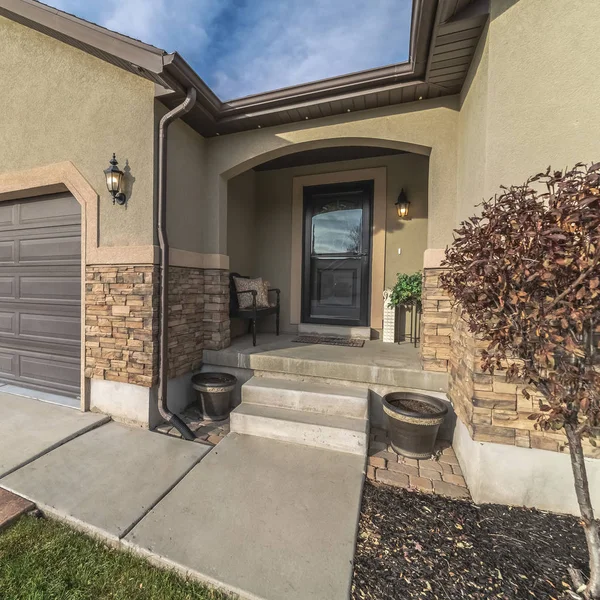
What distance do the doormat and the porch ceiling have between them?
2808 mm

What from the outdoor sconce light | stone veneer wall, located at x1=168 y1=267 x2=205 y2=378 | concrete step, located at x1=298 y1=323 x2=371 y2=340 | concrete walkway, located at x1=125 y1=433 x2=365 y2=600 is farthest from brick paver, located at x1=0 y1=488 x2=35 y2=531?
concrete step, located at x1=298 y1=323 x2=371 y2=340

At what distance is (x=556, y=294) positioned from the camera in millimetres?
1466

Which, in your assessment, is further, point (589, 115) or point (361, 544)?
point (589, 115)

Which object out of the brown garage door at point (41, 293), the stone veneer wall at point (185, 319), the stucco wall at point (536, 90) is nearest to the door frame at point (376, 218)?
the stucco wall at point (536, 90)

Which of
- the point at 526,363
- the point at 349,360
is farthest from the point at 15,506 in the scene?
the point at 526,363

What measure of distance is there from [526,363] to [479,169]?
1517mm

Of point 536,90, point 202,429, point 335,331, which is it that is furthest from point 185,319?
point 536,90

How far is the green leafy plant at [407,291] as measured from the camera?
4188mm

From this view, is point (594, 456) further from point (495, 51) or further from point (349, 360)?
point (495, 51)

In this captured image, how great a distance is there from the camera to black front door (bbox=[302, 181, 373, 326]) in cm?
496

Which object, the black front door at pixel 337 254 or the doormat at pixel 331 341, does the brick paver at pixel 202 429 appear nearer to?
the doormat at pixel 331 341

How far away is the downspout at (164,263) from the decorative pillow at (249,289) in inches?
49.6

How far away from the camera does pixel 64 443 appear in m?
Result: 2.74

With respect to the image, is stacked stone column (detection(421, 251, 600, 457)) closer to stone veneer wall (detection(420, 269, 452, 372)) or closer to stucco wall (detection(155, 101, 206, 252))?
stone veneer wall (detection(420, 269, 452, 372))
